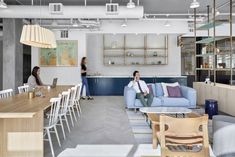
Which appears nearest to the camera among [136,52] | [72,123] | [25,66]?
[72,123]

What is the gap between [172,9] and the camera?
31.9ft

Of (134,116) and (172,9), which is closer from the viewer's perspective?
(134,116)

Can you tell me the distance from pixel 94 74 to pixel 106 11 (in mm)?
5286

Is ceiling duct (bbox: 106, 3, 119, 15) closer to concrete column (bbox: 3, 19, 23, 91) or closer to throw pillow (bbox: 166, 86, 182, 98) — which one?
throw pillow (bbox: 166, 86, 182, 98)

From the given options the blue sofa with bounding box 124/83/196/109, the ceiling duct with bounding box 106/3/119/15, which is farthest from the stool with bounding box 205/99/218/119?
the ceiling duct with bounding box 106/3/119/15

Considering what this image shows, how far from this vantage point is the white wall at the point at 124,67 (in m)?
12.8

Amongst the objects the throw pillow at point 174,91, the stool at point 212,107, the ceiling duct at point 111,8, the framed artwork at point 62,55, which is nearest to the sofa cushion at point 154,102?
the throw pillow at point 174,91

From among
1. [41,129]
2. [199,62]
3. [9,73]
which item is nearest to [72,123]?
[41,129]

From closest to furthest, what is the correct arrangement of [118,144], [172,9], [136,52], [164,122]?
[164,122], [118,144], [172,9], [136,52]

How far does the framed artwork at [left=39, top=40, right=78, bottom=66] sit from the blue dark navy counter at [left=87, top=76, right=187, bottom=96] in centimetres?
107

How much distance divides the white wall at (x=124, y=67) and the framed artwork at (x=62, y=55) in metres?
1.12

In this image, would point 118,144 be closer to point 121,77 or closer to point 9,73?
point 9,73

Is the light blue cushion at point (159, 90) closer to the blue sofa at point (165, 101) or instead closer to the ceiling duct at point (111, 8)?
the blue sofa at point (165, 101)

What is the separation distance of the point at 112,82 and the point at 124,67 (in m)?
1.16
